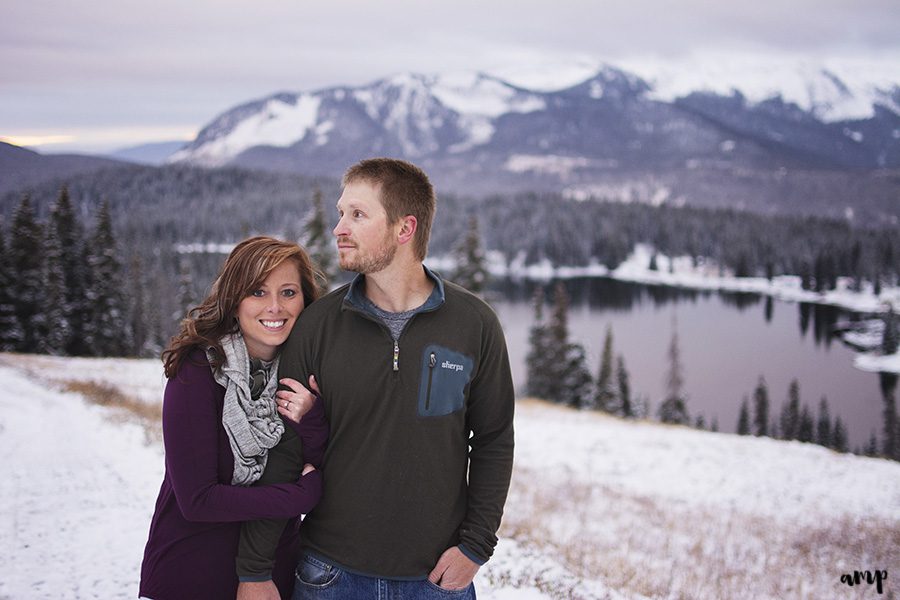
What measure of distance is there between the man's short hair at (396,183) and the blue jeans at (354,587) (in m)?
1.79

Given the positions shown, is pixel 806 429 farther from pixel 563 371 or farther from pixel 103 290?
pixel 103 290

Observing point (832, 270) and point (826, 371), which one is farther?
point (832, 270)

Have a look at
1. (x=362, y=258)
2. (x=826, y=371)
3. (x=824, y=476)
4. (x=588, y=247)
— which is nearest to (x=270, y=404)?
(x=362, y=258)

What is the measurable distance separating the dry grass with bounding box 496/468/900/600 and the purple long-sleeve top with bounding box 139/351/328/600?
4.01 metres

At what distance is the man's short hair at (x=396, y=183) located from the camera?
3418 mm

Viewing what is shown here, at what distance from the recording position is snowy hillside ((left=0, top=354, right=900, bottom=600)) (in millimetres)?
6645

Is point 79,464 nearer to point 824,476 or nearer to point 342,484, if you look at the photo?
point 342,484

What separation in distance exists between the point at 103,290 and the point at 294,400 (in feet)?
125

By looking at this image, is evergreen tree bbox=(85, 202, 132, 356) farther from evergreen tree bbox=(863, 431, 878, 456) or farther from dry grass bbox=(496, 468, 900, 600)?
evergreen tree bbox=(863, 431, 878, 456)

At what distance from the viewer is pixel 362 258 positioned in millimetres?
3414

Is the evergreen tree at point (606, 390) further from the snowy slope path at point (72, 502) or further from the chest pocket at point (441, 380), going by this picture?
the chest pocket at point (441, 380)

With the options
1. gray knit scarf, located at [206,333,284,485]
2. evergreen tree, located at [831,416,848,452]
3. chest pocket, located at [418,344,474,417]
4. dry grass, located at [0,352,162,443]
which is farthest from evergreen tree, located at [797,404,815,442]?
gray knit scarf, located at [206,333,284,485]

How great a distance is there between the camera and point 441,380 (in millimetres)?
3391

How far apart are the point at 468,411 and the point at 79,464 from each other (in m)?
8.27
